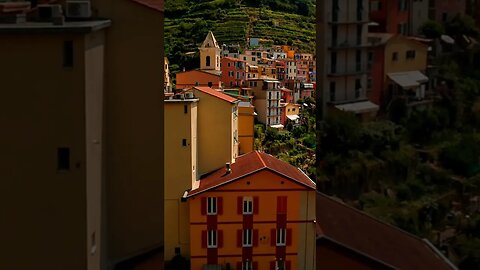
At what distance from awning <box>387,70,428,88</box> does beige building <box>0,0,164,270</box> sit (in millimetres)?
534

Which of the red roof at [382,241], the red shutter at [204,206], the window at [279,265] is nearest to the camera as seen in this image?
the red roof at [382,241]

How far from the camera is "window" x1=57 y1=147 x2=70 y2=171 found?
1167 mm

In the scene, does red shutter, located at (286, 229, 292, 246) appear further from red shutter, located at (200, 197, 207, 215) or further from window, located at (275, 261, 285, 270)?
red shutter, located at (200, 197, 207, 215)

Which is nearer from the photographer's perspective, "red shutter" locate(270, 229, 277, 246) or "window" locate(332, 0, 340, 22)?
"window" locate(332, 0, 340, 22)

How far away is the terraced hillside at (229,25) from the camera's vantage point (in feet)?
4.46

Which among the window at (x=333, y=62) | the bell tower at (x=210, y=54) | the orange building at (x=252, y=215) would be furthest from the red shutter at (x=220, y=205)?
the window at (x=333, y=62)

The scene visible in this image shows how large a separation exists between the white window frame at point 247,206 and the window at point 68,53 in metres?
0.54

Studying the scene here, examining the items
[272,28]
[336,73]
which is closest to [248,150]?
[336,73]

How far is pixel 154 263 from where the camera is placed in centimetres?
139

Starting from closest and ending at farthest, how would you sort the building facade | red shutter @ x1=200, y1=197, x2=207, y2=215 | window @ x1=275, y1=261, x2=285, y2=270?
the building facade
red shutter @ x1=200, y1=197, x2=207, y2=215
window @ x1=275, y1=261, x2=285, y2=270

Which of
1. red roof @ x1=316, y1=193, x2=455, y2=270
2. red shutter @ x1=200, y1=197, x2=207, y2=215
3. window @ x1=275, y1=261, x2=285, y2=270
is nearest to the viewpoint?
red roof @ x1=316, y1=193, x2=455, y2=270

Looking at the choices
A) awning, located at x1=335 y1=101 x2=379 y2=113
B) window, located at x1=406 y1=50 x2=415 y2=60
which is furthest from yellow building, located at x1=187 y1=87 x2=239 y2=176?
window, located at x1=406 y1=50 x2=415 y2=60

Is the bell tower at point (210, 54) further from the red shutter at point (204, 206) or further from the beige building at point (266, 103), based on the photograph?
the red shutter at point (204, 206)

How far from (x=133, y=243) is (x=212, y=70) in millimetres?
484
